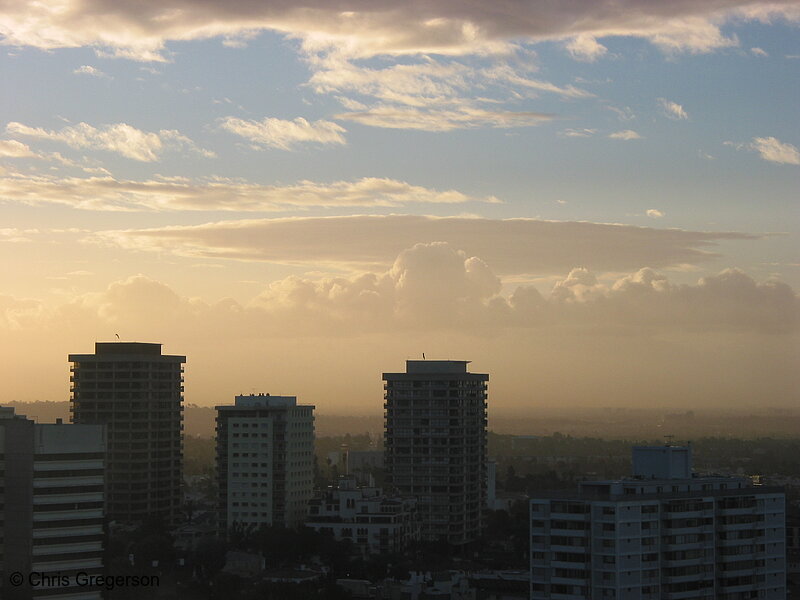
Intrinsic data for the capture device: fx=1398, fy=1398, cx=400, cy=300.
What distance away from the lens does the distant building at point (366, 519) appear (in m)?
130

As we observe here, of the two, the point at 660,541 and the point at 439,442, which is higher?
the point at 439,442

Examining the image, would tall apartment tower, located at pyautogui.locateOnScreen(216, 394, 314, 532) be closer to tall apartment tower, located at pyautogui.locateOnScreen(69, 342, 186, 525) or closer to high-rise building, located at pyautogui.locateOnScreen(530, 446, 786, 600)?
tall apartment tower, located at pyautogui.locateOnScreen(69, 342, 186, 525)

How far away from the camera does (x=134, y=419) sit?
15112 cm

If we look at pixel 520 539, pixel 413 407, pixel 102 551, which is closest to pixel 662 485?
pixel 102 551

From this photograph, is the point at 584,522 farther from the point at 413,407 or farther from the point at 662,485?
the point at 413,407

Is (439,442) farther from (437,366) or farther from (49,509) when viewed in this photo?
(49,509)

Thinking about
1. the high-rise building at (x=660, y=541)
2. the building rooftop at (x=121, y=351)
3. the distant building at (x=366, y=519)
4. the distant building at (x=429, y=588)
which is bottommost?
the distant building at (x=429, y=588)

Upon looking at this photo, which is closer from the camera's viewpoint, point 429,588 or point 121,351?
point 429,588

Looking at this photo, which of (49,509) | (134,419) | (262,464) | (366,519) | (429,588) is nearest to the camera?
(49,509)

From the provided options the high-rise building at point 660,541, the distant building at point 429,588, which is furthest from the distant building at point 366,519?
the high-rise building at point 660,541

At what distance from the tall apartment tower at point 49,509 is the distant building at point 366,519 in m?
49.2

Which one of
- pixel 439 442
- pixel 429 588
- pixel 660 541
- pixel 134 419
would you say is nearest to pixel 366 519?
pixel 439 442

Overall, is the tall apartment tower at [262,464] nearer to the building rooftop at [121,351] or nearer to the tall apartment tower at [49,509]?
the building rooftop at [121,351]

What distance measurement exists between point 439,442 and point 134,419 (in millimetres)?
33320
